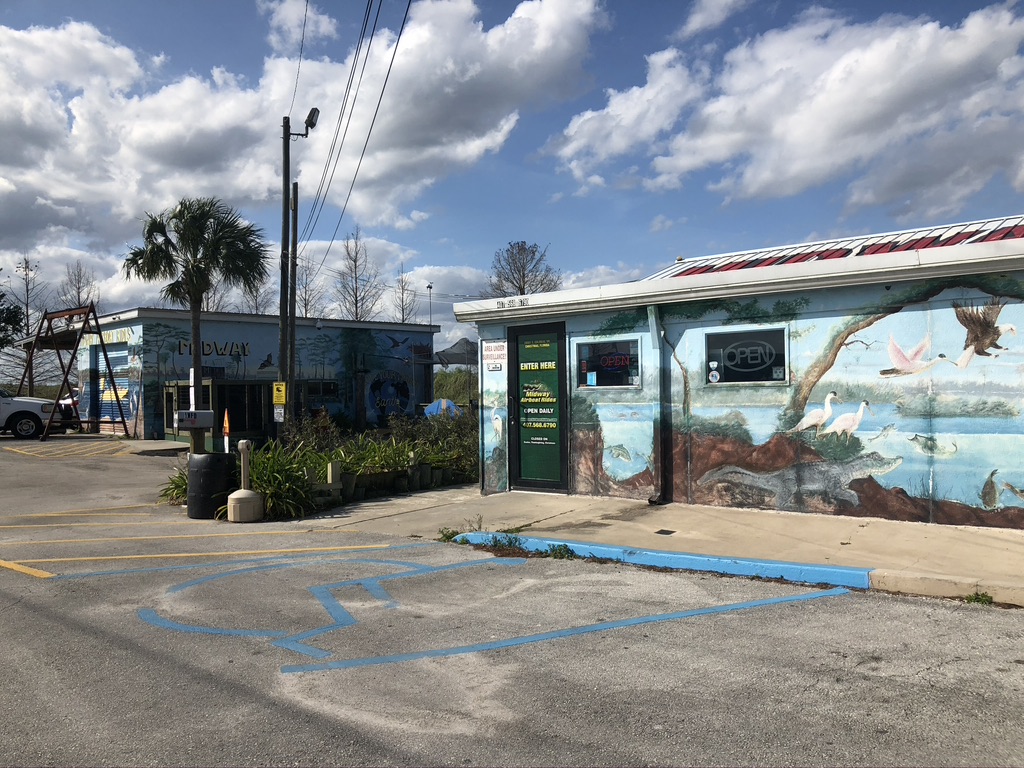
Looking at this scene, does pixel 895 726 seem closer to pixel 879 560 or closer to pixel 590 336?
pixel 879 560

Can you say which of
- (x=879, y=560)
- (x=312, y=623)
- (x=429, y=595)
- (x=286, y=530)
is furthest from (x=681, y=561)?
(x=286, y=530)

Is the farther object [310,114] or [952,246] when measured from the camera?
[310,114]

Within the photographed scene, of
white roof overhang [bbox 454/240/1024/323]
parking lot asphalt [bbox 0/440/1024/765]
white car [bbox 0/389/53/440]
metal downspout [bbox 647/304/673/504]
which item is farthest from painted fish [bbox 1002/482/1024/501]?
white car [bbox 0/389/53/440]

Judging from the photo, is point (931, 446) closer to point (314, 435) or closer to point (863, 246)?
point (863, 246)

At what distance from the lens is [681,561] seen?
7.43m

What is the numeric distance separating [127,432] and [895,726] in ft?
90.0

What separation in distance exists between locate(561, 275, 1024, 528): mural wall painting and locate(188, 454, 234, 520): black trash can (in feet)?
17.6

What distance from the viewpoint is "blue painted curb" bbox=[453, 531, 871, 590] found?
21.9 feet

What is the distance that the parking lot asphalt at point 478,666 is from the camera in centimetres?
381

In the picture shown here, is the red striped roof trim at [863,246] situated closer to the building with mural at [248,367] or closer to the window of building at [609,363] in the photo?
the window of building at [609,363]

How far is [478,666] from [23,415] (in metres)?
25.8

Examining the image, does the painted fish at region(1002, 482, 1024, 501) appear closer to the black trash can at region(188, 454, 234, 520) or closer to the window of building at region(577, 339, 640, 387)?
the window of building at region(577, 339, 640, 387)

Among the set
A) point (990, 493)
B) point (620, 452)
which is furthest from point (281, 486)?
point (990, 493)

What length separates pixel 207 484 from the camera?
11023 millimetres
